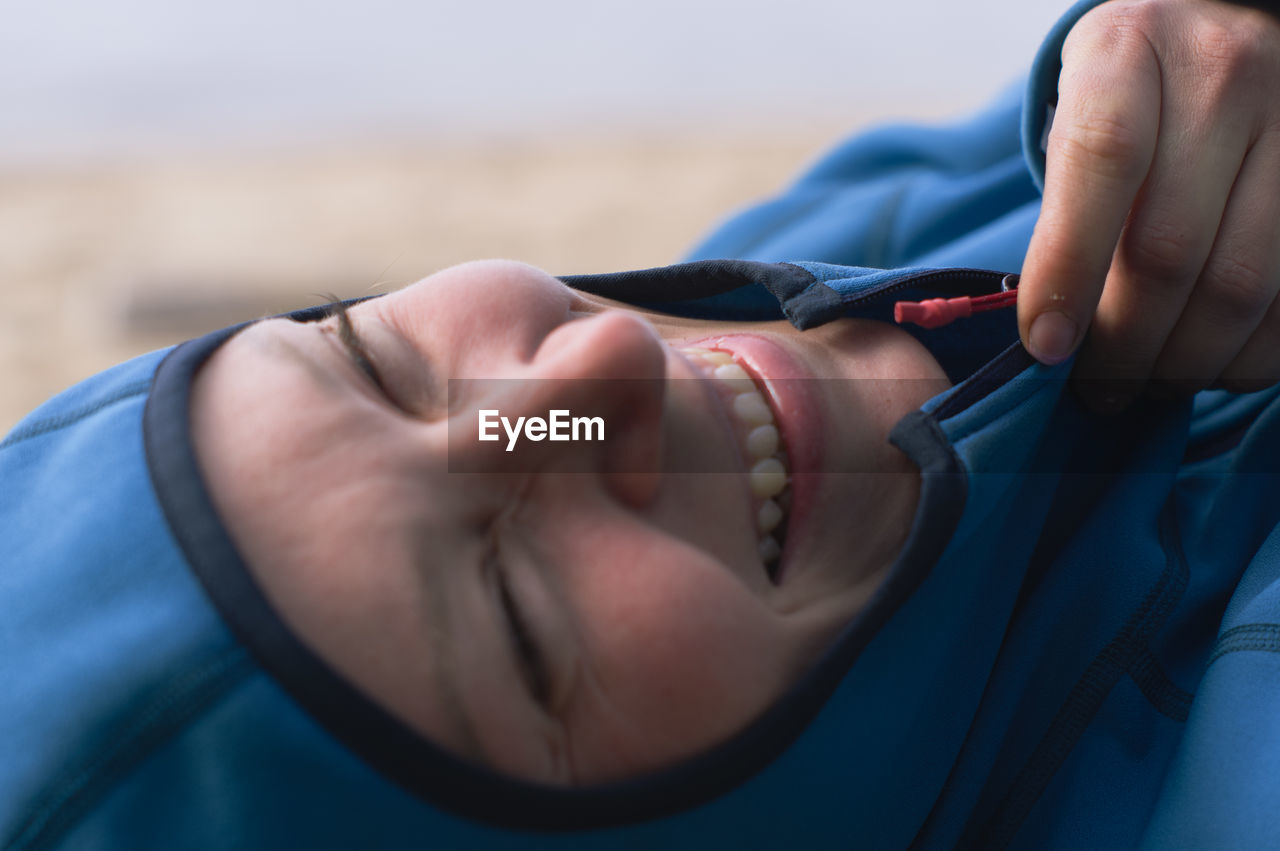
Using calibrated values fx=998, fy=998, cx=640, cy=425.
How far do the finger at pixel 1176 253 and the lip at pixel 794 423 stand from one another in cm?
31

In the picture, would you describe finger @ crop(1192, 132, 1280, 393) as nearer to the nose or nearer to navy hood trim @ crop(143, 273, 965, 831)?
navy hood trim @ crop(143, 273, 965, 831)

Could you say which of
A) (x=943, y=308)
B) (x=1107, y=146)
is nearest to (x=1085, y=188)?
(x=1107, y=146)

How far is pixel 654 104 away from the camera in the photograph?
16.7 feet

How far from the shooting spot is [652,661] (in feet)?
2.49

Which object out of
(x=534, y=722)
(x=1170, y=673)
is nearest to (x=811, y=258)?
(x=1170, y=673)

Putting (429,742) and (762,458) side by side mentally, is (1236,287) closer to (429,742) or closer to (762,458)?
(762,458)

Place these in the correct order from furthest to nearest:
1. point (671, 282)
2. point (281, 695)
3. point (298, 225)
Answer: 1. point (298, 225)
2. point (671, 282)
3. point (281, 695)

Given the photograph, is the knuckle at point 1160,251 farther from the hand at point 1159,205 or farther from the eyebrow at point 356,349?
the eyebrow at point 356,349

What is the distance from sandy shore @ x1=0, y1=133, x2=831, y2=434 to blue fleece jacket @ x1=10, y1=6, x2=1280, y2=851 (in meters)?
2.12

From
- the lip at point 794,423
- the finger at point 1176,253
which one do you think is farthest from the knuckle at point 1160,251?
the lip at point 794,423

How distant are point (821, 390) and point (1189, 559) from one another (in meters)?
0.46

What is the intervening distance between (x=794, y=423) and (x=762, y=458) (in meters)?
0.04

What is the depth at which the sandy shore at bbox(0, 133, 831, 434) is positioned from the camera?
3.12 meters

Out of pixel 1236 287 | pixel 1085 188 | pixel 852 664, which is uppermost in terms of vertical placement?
pixel 1085 188
